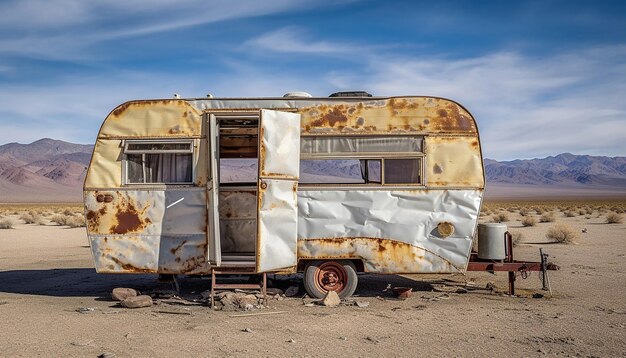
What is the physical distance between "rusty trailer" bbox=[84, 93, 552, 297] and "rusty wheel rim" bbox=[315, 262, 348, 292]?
20 millimetres

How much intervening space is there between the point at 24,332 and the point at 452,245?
20.6 ft

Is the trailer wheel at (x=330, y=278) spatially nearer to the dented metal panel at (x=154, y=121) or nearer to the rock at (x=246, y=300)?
the rock at (x=246, y=300)

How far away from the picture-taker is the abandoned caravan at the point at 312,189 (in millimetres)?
8492

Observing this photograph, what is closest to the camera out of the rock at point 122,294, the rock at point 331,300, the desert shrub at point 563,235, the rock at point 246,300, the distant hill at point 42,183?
the rock at point 246,300

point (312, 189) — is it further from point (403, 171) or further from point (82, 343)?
point (82, 343)

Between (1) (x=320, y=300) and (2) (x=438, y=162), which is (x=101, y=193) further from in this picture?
(2) (x=438, y=162)

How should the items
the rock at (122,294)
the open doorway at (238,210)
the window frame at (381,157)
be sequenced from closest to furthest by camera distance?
the window frame at (381,157) → the rock at (122,294) → the open doorway at (238,210)

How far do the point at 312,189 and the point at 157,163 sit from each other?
8.53 feet

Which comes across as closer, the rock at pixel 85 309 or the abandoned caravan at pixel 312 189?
the rock at pixel 85 309

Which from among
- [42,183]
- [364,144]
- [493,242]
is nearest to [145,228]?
[364,144]

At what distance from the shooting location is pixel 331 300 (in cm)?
838

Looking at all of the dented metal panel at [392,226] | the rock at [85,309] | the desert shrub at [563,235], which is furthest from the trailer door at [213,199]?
the desert shrub at [563,235]

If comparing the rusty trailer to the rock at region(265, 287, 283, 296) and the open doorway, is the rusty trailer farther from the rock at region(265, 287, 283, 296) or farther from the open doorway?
the open doorway

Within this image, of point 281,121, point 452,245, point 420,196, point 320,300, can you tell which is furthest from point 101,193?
point 452,245
